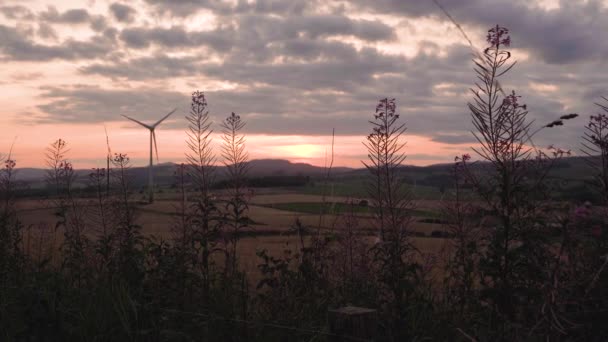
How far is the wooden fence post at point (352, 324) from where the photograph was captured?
4246mm

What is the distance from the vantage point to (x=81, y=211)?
8453 mm

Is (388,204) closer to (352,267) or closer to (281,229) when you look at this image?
(352,267)

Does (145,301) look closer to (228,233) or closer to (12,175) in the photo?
(228,233)

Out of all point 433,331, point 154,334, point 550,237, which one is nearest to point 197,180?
point 154,334

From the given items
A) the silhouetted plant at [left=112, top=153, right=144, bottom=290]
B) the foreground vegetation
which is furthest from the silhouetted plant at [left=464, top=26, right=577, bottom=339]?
the silhouetted plant at [left=112, top=153, right=144, bottom=290]

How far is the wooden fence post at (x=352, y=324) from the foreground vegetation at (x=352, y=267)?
0.31 feet

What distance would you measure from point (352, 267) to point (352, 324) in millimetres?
2698

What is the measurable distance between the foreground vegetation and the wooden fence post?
96 millimetres

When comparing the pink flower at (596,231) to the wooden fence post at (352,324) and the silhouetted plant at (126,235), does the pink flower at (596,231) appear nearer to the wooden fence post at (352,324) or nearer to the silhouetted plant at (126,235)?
the wooden fence post at (352,324)

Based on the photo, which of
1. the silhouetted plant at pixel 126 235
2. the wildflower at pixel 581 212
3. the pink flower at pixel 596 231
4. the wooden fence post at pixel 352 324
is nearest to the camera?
the wooden fence post at pixel 352 324

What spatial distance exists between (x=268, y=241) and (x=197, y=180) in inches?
189

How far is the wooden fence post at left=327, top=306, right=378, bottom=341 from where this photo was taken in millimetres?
4246

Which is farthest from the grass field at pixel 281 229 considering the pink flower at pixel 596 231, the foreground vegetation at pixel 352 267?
the pink flower at pixel 596 231

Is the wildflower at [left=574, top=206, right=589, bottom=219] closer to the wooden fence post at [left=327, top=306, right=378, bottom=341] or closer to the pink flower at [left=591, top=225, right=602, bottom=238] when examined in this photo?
the pink flower at [left=591, top=225, right=602, bottom=238]
